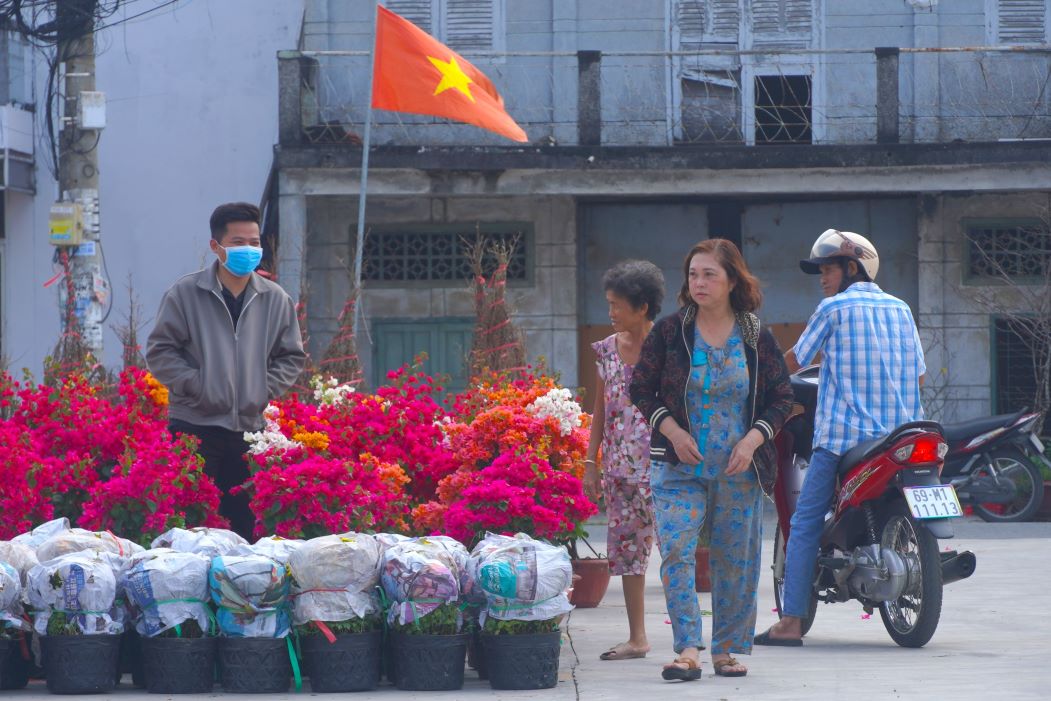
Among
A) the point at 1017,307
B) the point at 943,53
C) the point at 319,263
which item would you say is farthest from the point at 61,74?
the point at 1017,307

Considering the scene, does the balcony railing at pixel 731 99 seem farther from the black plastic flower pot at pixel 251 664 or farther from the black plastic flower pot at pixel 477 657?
the black plastic flower pot at pixel 251 664

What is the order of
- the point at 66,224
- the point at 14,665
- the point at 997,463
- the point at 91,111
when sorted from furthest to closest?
1. the point at 997,463
2. the point at 91,111
3. the point at 66,224
4. the point at 14,665

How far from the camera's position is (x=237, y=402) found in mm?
7133

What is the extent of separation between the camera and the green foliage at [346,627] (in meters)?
6.12

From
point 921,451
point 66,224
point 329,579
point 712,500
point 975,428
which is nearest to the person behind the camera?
point 329,579

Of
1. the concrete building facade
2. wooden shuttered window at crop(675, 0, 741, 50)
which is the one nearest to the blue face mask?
the concrete building facade

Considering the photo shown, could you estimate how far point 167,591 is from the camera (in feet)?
19.8

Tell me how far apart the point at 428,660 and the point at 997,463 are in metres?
9.13

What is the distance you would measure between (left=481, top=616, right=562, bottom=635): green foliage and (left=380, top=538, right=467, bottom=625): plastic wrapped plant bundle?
0.16 metres

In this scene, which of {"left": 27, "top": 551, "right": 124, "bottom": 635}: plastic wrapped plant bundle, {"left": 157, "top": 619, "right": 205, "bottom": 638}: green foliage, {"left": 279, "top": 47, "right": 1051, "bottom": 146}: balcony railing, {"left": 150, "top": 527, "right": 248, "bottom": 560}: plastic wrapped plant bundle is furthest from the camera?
{"left": 279, "top": 47, "right": 1051, "bottom": 146}: balcony railing

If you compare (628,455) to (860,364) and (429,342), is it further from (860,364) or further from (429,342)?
(429,342)

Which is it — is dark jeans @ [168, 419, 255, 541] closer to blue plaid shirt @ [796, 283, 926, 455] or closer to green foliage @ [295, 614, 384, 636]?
green foliage @ [295, 614, 384, 636]

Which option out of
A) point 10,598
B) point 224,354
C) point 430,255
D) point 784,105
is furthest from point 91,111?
point 10,598

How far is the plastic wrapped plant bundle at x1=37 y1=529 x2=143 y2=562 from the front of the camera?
6.24 metres
